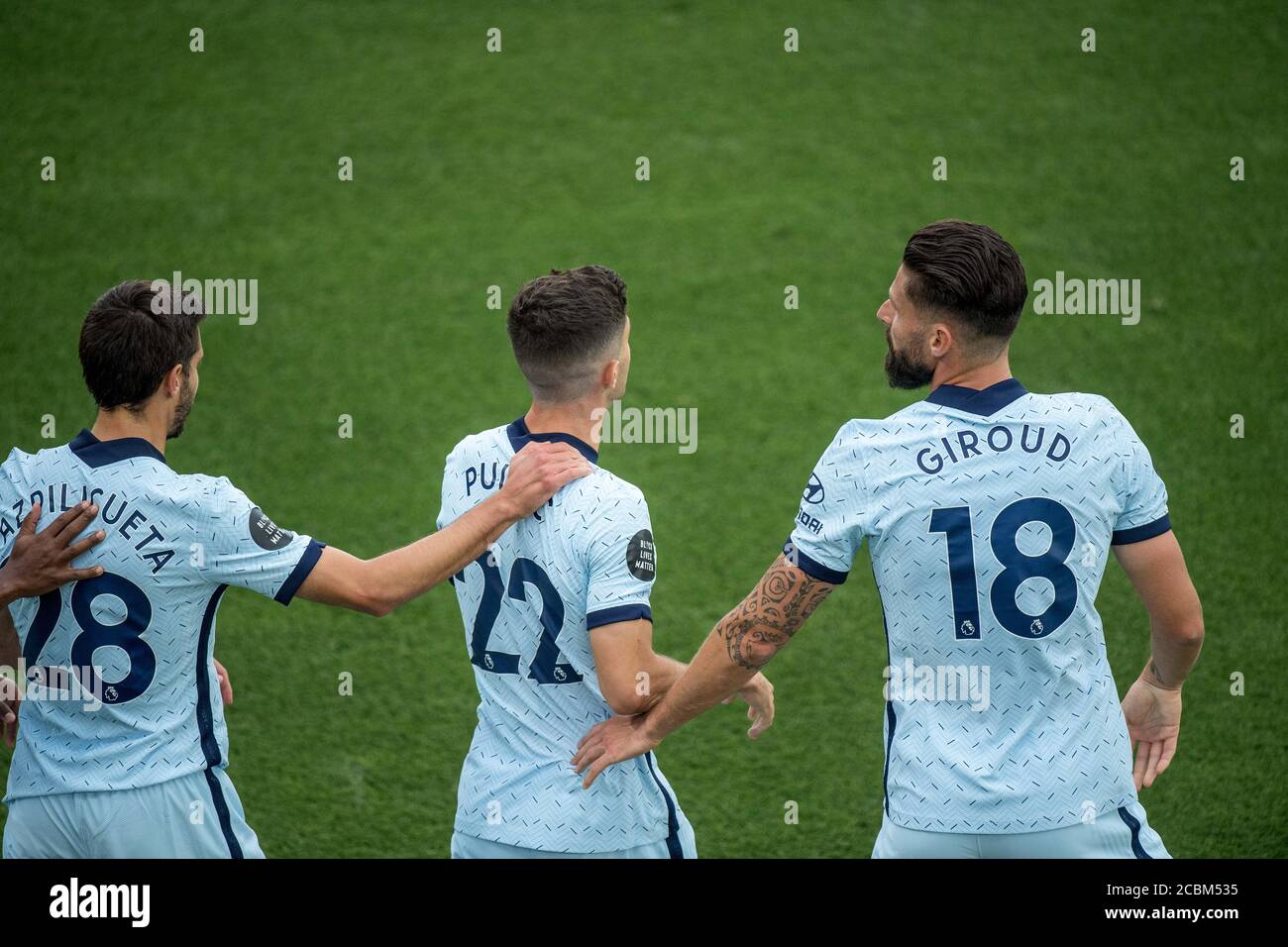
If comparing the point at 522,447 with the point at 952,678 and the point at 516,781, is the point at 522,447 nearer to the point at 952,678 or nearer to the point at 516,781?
the point at 516,781

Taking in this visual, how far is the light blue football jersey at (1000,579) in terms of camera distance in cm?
271

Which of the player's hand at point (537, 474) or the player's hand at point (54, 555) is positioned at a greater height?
the player's hand at point (537, 474)

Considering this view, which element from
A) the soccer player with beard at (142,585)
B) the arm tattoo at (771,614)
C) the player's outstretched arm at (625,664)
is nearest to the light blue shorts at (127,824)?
the soccer player with beard at (142,585)

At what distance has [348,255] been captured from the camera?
8555 millimetres

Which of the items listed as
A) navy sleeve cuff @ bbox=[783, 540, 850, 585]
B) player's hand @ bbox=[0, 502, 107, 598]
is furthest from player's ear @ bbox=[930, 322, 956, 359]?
player's hand @ bbox=[0, 502, 107, 598]

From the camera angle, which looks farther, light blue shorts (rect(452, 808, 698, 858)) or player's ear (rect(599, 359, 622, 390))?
player's ear (rect(599, 359, 622, 390))

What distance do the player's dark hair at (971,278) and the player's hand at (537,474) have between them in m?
0.84

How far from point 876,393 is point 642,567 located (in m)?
4.81

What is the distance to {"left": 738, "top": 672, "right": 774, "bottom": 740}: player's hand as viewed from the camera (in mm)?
3266

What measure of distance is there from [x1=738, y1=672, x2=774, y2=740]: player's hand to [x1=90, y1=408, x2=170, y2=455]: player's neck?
1505 millimetres

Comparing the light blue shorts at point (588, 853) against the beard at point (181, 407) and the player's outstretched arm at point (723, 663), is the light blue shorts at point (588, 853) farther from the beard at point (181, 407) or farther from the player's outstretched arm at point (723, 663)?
the beard at point (181, 407)

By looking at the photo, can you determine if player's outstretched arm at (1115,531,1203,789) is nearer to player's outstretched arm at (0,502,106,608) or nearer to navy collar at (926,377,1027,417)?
navy collar at (926,377,1027,417)

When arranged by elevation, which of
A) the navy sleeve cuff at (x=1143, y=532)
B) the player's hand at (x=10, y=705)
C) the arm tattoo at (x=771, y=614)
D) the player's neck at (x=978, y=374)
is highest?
the player's neck at (x=978, y=374)

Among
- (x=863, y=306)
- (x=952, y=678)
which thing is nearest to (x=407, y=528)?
(x=863, y=306)
